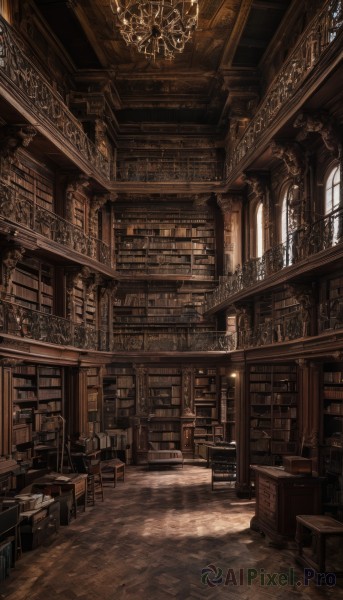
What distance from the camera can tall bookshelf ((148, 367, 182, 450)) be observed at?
12.4m

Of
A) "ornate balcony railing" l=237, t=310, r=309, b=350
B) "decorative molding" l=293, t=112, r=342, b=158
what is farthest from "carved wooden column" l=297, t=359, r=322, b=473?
"decorative molding" l=293, t=112, r=342, b=158

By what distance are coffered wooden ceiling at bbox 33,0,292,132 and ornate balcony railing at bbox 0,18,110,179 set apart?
1897 millimetres

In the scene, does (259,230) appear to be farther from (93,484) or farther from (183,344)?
(93,484)

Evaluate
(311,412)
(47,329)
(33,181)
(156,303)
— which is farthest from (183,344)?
(33,181)

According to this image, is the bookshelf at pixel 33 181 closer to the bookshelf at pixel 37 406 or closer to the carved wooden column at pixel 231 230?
the bookshelf at pixel 37 406

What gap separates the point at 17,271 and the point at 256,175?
5.16m

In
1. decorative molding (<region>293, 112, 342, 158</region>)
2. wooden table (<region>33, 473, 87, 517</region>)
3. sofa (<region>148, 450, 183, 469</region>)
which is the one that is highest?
decorative molding (<region>293, 112, 342, 158</region>)

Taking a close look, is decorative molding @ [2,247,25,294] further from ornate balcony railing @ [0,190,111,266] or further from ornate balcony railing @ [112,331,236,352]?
ornate balcony railing @ [112,331,236,352]

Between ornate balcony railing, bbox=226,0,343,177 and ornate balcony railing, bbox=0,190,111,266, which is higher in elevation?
ornate balcony railing, bbox=226,0,343,177

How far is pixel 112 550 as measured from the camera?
5.98m

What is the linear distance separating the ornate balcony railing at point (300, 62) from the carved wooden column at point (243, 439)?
4480 millimetres

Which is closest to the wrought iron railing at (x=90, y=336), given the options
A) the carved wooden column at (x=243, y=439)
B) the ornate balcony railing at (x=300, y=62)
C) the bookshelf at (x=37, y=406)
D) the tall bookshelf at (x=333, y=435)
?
the bookshelf at (x=37, y=406)

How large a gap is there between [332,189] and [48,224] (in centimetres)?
514

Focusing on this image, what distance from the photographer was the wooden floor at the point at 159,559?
16.0 feet
